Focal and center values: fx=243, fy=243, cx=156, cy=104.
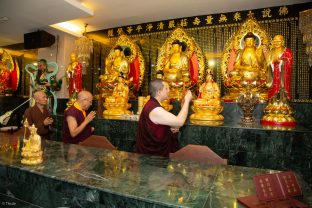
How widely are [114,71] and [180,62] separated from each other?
1.21m

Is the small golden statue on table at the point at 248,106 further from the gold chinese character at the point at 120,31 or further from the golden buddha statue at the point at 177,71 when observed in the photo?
the gold chinese character at the point at 120,31

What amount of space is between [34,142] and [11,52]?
6.74 m

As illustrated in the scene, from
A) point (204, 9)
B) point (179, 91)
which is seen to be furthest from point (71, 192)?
point (204, 9)

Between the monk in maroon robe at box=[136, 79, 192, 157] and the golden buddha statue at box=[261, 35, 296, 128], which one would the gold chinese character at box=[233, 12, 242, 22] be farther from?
the monk in maroon robe at box=[136, 79, 192, 157]

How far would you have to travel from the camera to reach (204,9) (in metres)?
4.19

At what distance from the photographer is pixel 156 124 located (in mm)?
2041

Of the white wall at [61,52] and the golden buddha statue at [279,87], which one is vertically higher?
the white wall at [61,52]

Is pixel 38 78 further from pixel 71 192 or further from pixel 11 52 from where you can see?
pixel 71 192

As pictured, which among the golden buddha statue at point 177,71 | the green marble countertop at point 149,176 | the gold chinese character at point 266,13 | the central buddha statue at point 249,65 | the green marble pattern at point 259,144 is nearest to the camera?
the green marble countertop at point 149,176

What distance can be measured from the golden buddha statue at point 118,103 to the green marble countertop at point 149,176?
2130 mm

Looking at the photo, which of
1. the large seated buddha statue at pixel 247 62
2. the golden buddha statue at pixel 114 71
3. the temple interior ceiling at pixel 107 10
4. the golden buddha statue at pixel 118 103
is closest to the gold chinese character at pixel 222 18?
the temple interior ceiling at pixel 107 10

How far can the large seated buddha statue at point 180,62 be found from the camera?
12.9 feet

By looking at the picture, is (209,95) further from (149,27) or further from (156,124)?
(149,27)

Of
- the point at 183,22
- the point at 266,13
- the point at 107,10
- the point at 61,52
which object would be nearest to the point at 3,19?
the point at 61,52
